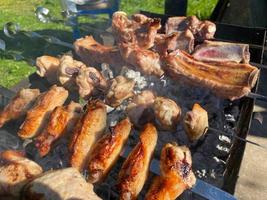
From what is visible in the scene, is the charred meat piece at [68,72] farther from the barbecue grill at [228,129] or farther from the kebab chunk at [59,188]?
the kebab chunk at [59,188]

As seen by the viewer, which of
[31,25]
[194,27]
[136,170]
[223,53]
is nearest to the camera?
[136,170]

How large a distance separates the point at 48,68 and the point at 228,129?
1803 millimetres

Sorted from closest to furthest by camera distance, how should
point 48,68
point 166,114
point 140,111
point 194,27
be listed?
1. point 166,114
2. point 140,111
3. point 48,68
4. point 194,27

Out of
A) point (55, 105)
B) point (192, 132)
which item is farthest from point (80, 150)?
point (192, 132)

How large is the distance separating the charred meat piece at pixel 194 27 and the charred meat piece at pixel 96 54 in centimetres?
69

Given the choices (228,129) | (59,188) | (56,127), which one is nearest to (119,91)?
(56,127)

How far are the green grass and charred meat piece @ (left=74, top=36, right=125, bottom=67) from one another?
246cm

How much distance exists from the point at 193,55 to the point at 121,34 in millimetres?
752

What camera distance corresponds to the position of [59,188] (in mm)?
2330

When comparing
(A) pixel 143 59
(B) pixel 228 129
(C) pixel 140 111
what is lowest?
(B) pixel 228 129

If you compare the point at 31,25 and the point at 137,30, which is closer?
the point at 137,30

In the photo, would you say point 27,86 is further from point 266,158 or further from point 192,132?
point 266,158

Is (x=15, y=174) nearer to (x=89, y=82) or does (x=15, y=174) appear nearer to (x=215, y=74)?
(x=89, y=82)

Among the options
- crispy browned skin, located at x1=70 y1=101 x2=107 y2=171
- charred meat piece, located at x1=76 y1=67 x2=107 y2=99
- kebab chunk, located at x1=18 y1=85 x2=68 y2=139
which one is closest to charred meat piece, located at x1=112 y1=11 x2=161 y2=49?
charred meat piece, located at x1=76 y1=67 x2=107 y2=99
